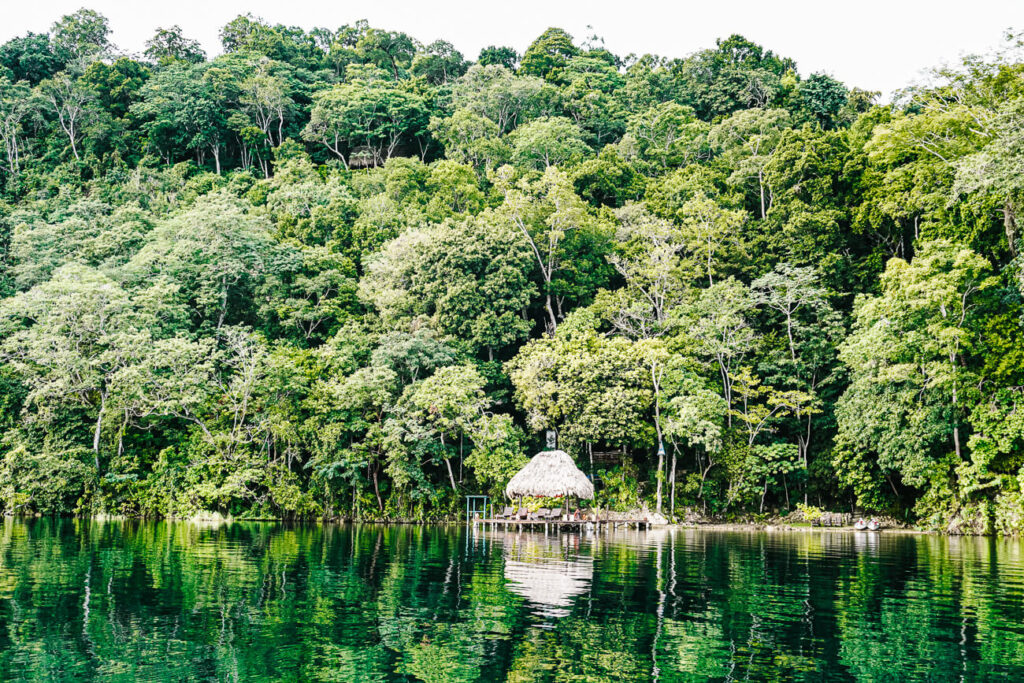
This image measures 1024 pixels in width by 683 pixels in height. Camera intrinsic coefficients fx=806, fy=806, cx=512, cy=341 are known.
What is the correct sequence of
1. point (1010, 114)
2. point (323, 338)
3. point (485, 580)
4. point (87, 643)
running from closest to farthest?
point (87, 643) → point (485, 580) → point (1010, 114) → point (323, 338)

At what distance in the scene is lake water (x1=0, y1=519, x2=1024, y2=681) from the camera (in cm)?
854

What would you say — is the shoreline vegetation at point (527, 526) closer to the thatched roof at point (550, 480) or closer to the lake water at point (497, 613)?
the thatched roof at point (550, 480)

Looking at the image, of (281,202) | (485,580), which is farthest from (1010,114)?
(281,202)

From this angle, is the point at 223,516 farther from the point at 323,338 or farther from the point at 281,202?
the point at 281,202

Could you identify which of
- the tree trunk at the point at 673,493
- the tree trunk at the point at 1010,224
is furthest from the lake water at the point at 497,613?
the tree trunk at the point at 1010,224

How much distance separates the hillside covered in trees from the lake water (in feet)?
28.0

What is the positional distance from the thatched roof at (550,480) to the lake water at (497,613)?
19.0 ft

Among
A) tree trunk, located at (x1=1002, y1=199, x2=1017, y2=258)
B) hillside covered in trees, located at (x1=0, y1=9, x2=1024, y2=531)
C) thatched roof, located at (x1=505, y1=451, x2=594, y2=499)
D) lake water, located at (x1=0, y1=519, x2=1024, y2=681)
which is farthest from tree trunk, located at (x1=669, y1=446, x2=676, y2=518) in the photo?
tree trunk, located at (x1=1002, y1=199, x2=1017, y2=258)

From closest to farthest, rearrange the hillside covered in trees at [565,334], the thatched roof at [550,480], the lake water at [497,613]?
the lake water at [497,613] → the thatched roof at [550,480] → the hillside covered in trees at [565,334]

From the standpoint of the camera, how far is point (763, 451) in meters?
30.4

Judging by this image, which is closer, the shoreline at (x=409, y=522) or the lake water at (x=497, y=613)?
the lake water at (x=497, y=613)

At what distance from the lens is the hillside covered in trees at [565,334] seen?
88.5 ft

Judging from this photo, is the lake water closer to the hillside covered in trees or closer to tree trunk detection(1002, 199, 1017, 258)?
the hillside covered in trees

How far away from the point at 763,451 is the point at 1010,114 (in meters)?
13.9
